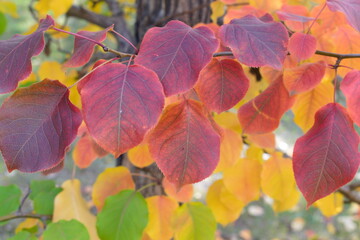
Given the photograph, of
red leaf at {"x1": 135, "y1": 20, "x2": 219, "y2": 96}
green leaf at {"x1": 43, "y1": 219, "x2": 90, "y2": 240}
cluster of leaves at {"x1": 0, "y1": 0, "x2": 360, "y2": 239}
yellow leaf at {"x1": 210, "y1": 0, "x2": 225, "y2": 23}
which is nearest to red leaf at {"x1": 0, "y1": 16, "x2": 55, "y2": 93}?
cluster of leaves at {"x1": 0, "y1": 0, "x2": 360, "y2": 239}

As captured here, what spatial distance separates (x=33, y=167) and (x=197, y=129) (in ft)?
0.65

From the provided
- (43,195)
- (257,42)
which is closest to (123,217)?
(43,195)

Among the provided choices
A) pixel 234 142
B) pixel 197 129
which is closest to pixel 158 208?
pixel 234 142

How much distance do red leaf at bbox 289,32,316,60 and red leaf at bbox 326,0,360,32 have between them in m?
0.08

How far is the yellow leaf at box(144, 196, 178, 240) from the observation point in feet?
2.72

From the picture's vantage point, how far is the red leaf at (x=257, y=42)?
429 mm

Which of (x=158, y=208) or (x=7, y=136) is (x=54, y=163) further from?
(x=158, y=208)

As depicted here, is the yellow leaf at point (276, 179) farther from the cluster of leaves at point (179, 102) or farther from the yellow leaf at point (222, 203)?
the cluster of leaves at point (179, 102)

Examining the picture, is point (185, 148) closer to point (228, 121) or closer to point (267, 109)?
point (267, 109)

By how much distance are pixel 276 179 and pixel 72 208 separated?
1.52 ft

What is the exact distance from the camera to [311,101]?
688mm

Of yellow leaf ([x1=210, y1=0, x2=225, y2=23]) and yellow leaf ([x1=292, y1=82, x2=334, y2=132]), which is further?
yellow leaf ([x1=210, y1=0, x2=225, y2=23])

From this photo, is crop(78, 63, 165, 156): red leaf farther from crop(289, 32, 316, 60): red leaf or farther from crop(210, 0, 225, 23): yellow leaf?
crop(210, 0, 225, 23): yellow leaf

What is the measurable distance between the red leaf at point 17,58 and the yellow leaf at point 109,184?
0.40m
